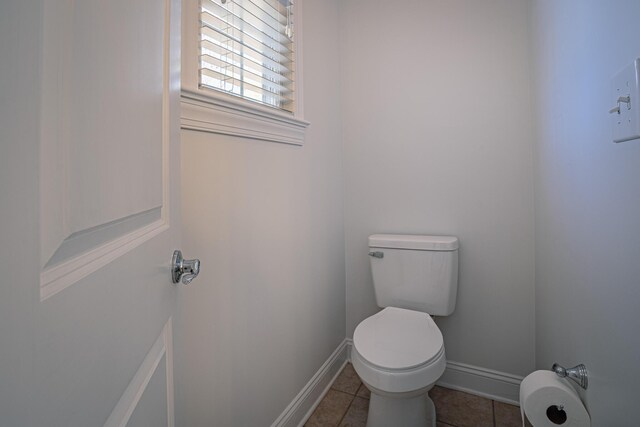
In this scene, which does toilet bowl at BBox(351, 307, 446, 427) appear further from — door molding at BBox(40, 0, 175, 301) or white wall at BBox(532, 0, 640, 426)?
door molding at BBox(40, 0, 175, 301)

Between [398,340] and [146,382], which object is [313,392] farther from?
[146,382]

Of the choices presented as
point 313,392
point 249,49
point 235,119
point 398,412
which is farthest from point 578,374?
point 249,49

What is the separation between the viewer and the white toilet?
44.2 inches

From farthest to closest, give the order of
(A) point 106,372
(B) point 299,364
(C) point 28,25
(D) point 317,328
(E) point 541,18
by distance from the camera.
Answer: (D) point 317,328, (B) point 299,364, (E) point 541,18, (A) point 106,372, (C) point 28,25

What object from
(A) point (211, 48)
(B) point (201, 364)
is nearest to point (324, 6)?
(A) point (211, 48)

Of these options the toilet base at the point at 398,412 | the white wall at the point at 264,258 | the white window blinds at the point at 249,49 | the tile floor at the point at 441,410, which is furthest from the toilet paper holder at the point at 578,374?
the white window blinds at the point at 249,49

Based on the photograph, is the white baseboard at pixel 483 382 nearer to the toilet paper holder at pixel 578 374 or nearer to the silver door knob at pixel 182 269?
the toilet paper holder at pixel 578 374

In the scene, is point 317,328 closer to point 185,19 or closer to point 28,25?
point 185,19

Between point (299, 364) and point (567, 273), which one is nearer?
point (567, 273)

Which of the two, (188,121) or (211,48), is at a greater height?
(211,48)

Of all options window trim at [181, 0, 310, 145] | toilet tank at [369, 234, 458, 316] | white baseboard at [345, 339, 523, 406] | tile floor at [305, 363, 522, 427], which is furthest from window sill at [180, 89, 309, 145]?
white baseboard at [345, 339, 523, 406]

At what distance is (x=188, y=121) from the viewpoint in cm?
91

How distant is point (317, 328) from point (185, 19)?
1.44 metres

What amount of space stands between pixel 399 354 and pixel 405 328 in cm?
20
